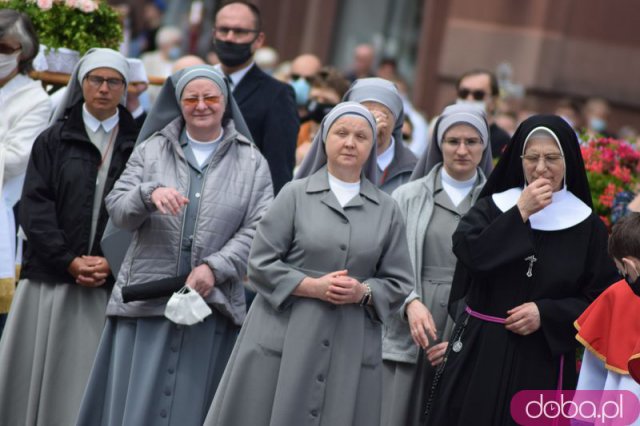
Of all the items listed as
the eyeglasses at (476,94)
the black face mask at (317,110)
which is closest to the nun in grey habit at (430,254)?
the black face mask at (317,110)

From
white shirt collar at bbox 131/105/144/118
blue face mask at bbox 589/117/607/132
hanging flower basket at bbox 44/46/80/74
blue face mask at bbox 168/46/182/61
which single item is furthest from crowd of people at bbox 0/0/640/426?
blue face mask at bbox 168/46/182/61

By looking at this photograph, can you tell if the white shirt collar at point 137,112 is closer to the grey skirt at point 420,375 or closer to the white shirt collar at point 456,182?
the white shirt collar at point 456,182

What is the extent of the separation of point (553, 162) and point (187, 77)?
235 cm

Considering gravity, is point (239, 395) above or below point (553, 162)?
below

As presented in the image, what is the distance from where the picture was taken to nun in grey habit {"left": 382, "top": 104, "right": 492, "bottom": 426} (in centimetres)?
826

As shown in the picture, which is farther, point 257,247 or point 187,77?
point 187,77

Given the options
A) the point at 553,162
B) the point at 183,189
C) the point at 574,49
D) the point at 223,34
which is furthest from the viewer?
the point at 574,49

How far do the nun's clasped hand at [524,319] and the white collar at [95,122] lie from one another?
3.05 meters

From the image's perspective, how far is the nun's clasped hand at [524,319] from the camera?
24.1 feet

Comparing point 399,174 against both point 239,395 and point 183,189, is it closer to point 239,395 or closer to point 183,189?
point 183,189

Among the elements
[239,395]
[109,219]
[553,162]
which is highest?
[553,162]

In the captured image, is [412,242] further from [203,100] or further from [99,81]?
[99,81]

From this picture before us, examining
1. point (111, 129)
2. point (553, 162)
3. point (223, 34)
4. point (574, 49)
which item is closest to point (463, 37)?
point (574, 49)

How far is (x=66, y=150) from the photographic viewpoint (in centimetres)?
884
